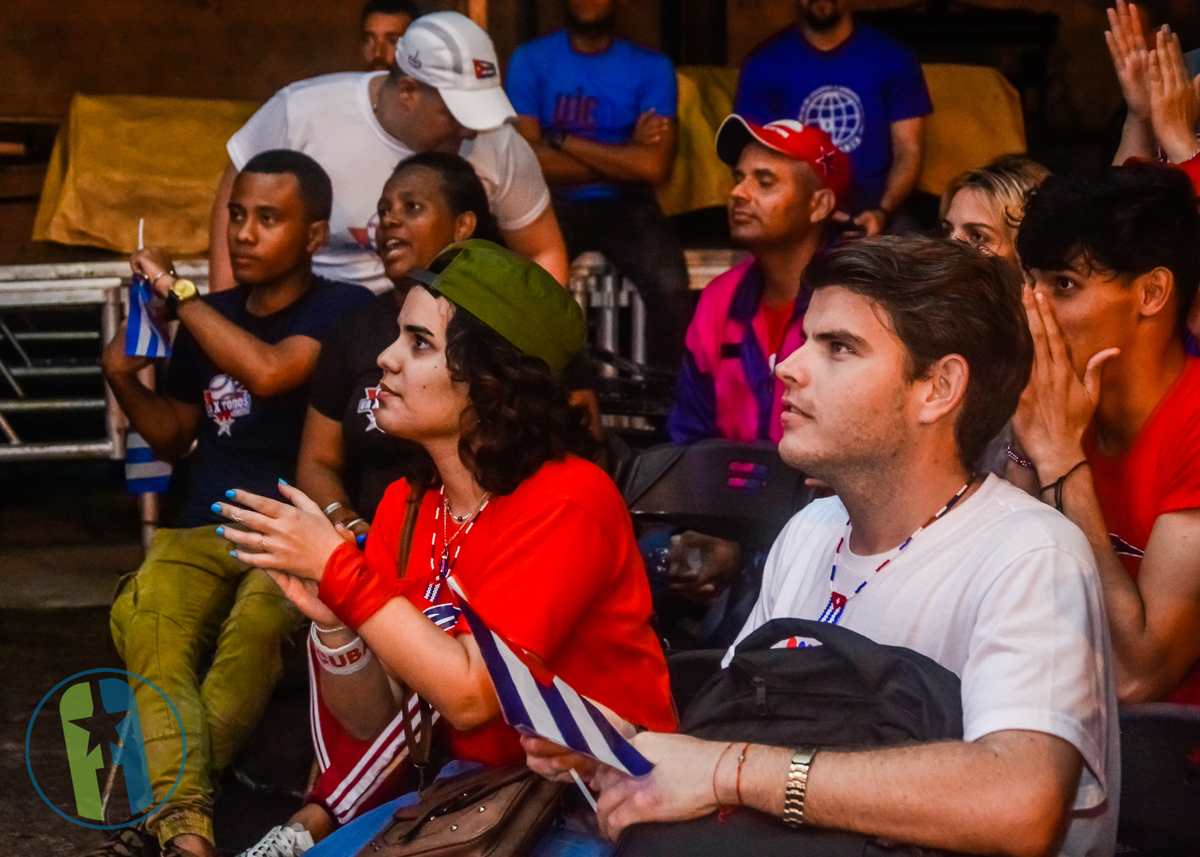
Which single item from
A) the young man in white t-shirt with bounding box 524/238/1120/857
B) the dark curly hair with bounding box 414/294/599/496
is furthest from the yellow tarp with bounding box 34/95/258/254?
the young man in white t-shirt with bounding box 524/238/1120/857

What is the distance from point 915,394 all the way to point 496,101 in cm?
285

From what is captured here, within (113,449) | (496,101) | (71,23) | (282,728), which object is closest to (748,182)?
(496,101)

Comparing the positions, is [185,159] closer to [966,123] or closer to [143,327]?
[143,327]

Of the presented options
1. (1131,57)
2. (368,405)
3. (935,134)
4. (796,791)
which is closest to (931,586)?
(796,791)

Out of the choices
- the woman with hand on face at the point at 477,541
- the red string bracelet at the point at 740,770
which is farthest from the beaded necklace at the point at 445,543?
the red string bracelet at the point at 740,770

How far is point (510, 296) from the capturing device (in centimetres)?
231

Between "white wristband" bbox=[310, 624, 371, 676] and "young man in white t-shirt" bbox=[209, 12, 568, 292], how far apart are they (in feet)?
7.50

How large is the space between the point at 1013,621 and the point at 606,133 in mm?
3873

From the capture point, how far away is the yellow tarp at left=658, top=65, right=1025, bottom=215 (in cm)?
620

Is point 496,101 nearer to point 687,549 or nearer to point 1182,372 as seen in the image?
point 687,549

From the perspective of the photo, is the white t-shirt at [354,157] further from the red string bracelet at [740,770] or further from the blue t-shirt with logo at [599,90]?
the red string bracelet at [740,770]

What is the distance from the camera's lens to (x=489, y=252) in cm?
234

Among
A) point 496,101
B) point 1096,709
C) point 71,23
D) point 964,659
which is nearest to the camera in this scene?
point 1096,709

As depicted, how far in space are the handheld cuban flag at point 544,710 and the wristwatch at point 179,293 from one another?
224 cm
